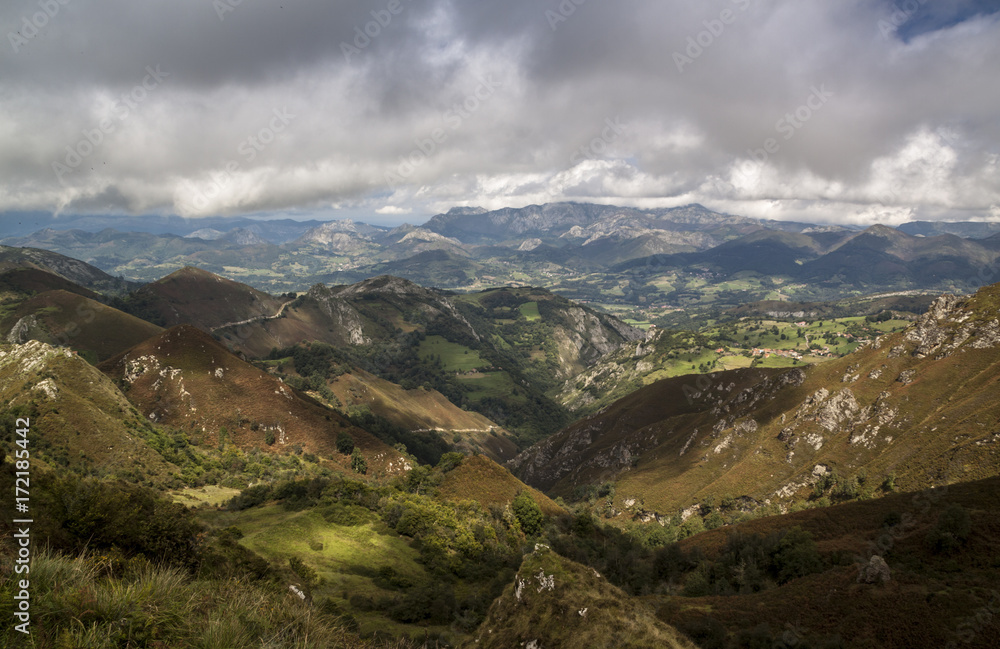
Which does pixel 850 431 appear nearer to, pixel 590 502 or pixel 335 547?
pixel 590 502

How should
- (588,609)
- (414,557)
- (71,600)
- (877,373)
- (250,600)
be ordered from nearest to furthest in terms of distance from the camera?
(71,600), (250,600), (588,609), (414,557), (877,373)

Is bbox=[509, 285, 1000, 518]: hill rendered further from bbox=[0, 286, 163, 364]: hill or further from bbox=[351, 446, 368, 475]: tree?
bbox=[0, 286, 163, 364]: hill

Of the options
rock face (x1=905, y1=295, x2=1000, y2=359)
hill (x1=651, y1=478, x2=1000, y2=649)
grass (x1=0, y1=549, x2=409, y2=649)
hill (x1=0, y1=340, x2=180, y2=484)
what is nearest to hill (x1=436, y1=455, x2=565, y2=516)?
hill (x1=651, y1=478, x2=1000, y2=649)

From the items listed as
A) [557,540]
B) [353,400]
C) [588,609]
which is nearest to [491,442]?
[353,400]

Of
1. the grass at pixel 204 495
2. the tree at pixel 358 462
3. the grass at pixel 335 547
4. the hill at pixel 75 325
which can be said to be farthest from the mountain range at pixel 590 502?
the hill at pixel 75 325

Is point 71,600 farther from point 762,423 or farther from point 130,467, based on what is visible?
point 762,423

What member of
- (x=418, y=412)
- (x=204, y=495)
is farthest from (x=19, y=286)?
(x=204, y=495)
